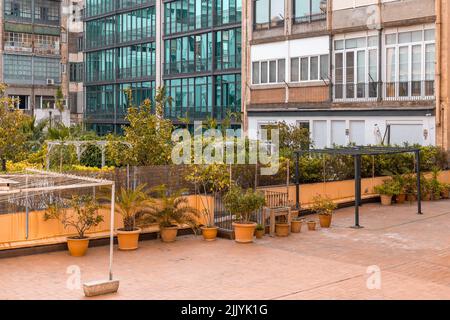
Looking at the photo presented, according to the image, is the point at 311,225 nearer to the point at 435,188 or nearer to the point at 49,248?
the point at 49,248

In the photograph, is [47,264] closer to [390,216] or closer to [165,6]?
[390,216]

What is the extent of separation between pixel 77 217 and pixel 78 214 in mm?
193

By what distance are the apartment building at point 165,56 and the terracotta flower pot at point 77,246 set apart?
33.3m

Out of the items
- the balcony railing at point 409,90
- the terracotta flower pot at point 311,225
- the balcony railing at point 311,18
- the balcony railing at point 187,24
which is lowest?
the terracotta flower pot at point 311,225

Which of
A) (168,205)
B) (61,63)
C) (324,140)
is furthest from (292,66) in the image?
(61,63)

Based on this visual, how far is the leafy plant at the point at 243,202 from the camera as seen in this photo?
64.8ft

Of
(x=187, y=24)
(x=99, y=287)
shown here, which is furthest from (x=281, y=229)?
(x=187, y=24)

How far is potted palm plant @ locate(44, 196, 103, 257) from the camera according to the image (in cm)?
1777

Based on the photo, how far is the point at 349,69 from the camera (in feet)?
119

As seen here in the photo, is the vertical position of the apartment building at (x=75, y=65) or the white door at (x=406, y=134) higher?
the apartment building at (x=75, y=65)

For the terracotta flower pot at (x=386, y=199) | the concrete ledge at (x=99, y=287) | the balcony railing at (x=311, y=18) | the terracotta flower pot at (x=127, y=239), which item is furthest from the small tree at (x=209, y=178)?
the balcony railing at (x=311, y=18)

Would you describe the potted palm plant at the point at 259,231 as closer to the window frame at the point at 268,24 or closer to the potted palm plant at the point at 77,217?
the potted palm plant at the point at 77,217

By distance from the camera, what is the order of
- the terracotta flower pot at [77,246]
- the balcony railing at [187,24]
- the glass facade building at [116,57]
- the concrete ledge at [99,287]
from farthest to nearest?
the glass facade building at [116,57], the balcony railing at [187,24], the terracotta flower pot at [77,246], the concrete ledge at [99,287]
